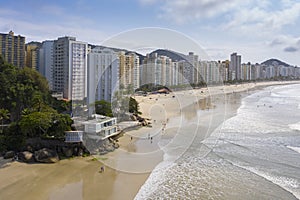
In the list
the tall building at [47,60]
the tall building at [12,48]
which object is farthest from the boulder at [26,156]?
the tall building at [12,48]

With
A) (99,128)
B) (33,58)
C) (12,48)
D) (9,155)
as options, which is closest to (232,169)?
(99,128)

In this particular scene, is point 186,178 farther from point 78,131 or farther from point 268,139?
point 268,139

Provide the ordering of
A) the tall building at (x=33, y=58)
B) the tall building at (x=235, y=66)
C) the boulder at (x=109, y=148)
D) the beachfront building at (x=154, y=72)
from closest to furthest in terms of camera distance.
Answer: the boulder at (x=109, y=148) → the beachfront building at (x=154, y=72) → the tall building at (x=33, y=58) → the tall building at (x=235, y=66)

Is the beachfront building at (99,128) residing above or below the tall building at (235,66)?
below

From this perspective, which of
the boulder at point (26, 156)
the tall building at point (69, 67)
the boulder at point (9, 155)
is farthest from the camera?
the tall building at point (69, 67)

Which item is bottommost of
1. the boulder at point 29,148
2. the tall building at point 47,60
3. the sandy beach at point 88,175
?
the sandy beach at point 88,175

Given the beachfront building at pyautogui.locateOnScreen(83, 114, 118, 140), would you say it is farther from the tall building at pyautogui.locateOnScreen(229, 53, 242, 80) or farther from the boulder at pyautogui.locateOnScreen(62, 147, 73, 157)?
the tall building at pyautogui.locateOnScreen(229, 53, 242, 80)

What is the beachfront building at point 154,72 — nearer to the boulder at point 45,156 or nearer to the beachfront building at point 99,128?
the beachfront building at point 99,128
